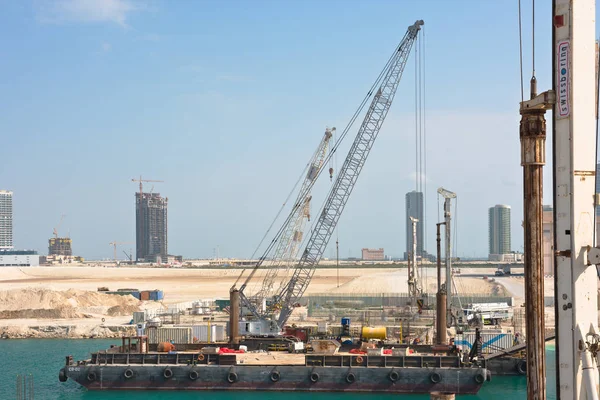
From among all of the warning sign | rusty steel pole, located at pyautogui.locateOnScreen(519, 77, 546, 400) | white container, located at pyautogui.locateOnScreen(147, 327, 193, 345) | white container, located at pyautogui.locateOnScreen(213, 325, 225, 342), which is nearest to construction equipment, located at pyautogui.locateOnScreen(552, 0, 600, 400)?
the warning sign

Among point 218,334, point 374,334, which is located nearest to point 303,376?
point 374,334

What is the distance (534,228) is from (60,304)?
111893 mm

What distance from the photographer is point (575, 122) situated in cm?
1418

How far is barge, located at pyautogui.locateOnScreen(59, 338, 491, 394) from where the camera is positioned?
51.8m

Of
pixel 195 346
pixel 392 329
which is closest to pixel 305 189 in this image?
pixel 392 329

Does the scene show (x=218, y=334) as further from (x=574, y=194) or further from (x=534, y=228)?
(x=574, y=194)

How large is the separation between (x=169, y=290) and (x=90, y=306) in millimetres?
51432

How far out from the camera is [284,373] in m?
52.3

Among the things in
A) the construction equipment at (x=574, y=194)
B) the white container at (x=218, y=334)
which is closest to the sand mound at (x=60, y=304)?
the white container at (x=218, y=334)

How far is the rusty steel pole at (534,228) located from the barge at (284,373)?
125ft

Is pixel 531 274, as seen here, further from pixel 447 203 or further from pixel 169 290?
pixel 169 290

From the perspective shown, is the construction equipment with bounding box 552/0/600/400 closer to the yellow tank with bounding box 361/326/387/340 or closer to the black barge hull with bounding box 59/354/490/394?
the black barge hull with bounding box 59/354/490/394

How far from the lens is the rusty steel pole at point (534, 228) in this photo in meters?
14.8

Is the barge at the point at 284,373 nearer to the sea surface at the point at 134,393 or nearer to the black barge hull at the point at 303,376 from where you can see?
the black barge hull at the point at 303,376
